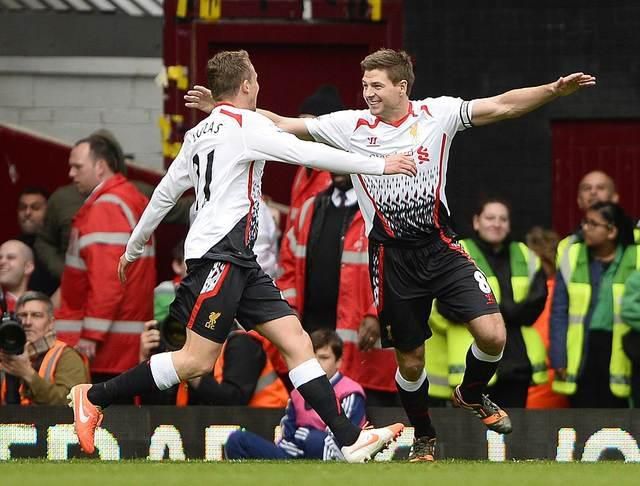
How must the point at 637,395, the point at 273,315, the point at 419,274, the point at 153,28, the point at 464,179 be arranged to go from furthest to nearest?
the point at 153,28 < the point at 464,179 < the point at 637,395 < the point at 419,274 < the point at 273,315

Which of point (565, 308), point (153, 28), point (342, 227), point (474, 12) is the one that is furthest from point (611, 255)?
point (153, 28)

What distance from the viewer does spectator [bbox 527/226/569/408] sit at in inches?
436

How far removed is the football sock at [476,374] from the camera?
354 inches

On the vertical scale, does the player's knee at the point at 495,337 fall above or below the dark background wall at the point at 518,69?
below

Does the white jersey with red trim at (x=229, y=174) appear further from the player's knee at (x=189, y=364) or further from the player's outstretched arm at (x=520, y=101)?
the player's outstretched arm at (x=520, y=101)

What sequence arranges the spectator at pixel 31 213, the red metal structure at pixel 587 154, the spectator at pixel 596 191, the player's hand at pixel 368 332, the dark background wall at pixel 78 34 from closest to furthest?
the player's hand at pixel 368 332 → the spectator at pixel 596 191 → the spectator at pixel 31 213 → the red metal structure at pixel 587 154 → the dark background wall at pixel 78 34

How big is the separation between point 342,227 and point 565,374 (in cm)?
165

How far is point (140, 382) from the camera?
8.46 meters

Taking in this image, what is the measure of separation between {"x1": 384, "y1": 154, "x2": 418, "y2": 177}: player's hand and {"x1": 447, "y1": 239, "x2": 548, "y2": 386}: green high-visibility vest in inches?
97.6

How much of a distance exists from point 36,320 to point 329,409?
294cm

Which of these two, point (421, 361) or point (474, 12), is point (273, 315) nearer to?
point (421, 361)

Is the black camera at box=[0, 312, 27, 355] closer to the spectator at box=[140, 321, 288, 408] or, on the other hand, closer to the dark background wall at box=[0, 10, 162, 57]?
the spectator at box=[140, 321, 288, 408]

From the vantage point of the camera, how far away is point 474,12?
13016mm
